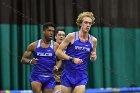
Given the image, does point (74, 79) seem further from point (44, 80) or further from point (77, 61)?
point (44, 80)

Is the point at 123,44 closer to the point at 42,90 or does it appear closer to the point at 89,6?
the point at 89,6

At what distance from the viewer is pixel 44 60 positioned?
25.2 ft

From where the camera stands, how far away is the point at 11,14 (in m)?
10.5

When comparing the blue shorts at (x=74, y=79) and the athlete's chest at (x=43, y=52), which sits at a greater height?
the athlete's chest at (x=43, y=52)

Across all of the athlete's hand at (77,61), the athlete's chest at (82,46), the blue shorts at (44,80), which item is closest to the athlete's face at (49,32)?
the blue shorts at (44,80)

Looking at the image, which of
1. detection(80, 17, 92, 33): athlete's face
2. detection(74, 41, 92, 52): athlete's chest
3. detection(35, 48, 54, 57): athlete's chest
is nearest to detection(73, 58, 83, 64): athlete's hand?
detection(74, 41, 92, 52): athlete's chest

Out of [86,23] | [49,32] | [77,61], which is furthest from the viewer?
[49,32]

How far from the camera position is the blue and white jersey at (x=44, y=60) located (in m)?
7.64

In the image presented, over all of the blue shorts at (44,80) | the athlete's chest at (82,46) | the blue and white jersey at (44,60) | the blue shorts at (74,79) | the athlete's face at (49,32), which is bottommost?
the blue shorts at (44,80)

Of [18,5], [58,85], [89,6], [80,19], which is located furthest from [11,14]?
[80,19]

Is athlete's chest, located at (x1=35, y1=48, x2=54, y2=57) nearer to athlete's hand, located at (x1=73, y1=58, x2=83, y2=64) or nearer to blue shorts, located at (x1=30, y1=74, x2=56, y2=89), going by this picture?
blue shorts, located at (x1=30, y1=74, x2=56, y2=89)

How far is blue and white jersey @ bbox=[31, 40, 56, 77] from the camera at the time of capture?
7.64 m

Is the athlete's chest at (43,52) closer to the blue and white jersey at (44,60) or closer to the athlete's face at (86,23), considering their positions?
the blue and white jersey at (44,60)

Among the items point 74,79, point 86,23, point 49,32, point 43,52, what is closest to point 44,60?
point 43,52
